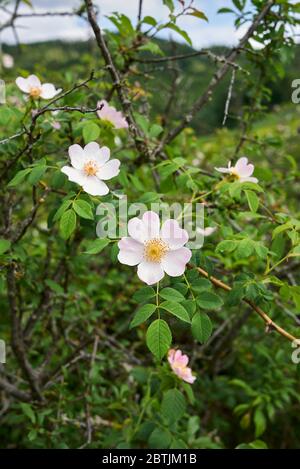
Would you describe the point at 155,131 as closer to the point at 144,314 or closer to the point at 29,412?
the point at 144,314

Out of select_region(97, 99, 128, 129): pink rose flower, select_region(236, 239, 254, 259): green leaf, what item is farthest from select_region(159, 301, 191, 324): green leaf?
select_region(97, 99, 128, 129): pink rose flower

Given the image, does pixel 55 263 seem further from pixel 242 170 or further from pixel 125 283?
pixel 242 170

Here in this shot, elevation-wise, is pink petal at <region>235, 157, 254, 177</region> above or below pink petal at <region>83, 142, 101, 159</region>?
above

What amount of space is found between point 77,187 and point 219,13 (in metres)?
1.03

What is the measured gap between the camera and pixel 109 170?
120 centimetres

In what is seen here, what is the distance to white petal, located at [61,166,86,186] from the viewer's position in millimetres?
1095

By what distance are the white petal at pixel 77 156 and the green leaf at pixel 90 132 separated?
0.09 m

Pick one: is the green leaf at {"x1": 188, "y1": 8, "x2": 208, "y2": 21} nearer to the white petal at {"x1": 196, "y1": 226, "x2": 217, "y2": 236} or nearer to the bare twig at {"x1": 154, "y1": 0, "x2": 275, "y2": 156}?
the bare twig at {"x1": 154, "y1": 0, "x2": 275, "y2": 156}

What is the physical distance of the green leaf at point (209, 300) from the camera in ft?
3.38

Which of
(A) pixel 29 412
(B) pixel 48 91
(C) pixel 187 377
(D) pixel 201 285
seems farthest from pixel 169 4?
(A) pixel 29 412

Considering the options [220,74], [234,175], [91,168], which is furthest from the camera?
[220,74]

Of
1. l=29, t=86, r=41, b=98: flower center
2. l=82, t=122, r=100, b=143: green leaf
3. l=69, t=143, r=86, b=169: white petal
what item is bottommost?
l=69, t=143, r=86, b=169: white petal

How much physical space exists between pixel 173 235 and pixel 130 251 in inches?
4.1

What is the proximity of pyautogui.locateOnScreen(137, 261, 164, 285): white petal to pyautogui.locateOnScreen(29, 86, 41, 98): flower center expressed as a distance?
0.73 metres
